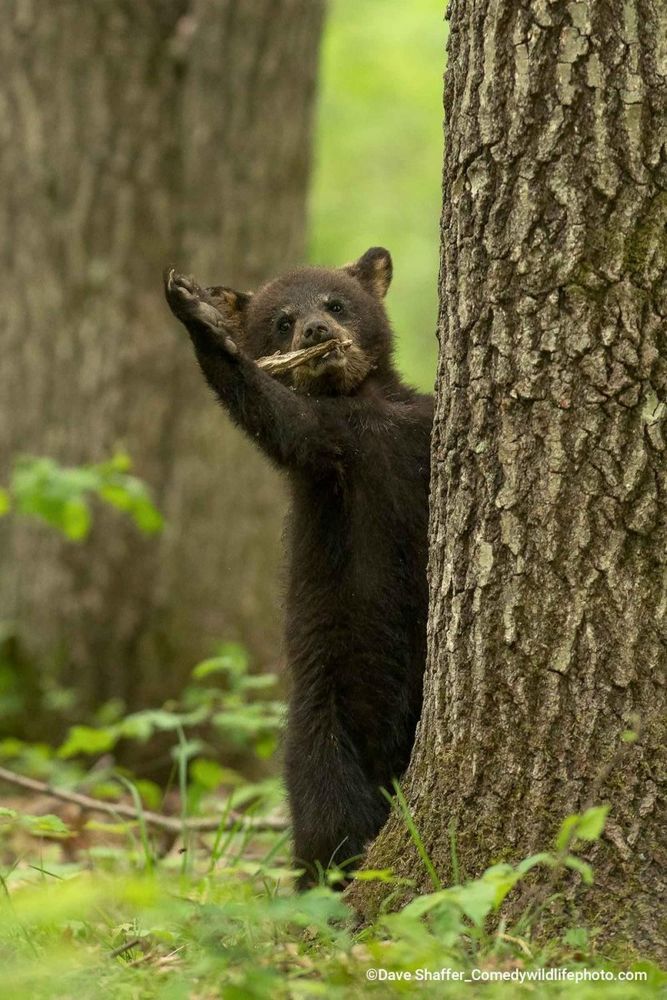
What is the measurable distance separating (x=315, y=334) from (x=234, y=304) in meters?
0.75

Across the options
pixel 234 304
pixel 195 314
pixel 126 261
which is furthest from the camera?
pixel 126 261

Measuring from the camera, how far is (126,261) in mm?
8367

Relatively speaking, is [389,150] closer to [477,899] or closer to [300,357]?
[300,357]

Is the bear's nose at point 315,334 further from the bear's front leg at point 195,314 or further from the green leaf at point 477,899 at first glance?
the green leaf at point 477,899

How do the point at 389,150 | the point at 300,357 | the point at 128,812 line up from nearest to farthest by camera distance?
the point at 300,357 < the point at 128,812 < the point at 389,150

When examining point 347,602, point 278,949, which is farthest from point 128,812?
point 278,949

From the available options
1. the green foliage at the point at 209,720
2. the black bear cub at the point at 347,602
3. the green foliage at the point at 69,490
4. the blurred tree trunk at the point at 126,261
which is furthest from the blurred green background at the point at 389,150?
the black bear cub at the point at 347,602

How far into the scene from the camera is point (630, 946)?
11.4ft

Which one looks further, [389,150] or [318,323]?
[389,150]

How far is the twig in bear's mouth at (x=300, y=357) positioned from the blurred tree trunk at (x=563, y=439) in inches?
58.8

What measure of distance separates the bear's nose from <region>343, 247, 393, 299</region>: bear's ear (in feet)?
3.06

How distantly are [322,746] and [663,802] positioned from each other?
1709 mm

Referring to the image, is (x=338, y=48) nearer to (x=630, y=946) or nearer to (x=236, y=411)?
(x=236, y=411)

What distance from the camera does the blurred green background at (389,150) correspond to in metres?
21.8
